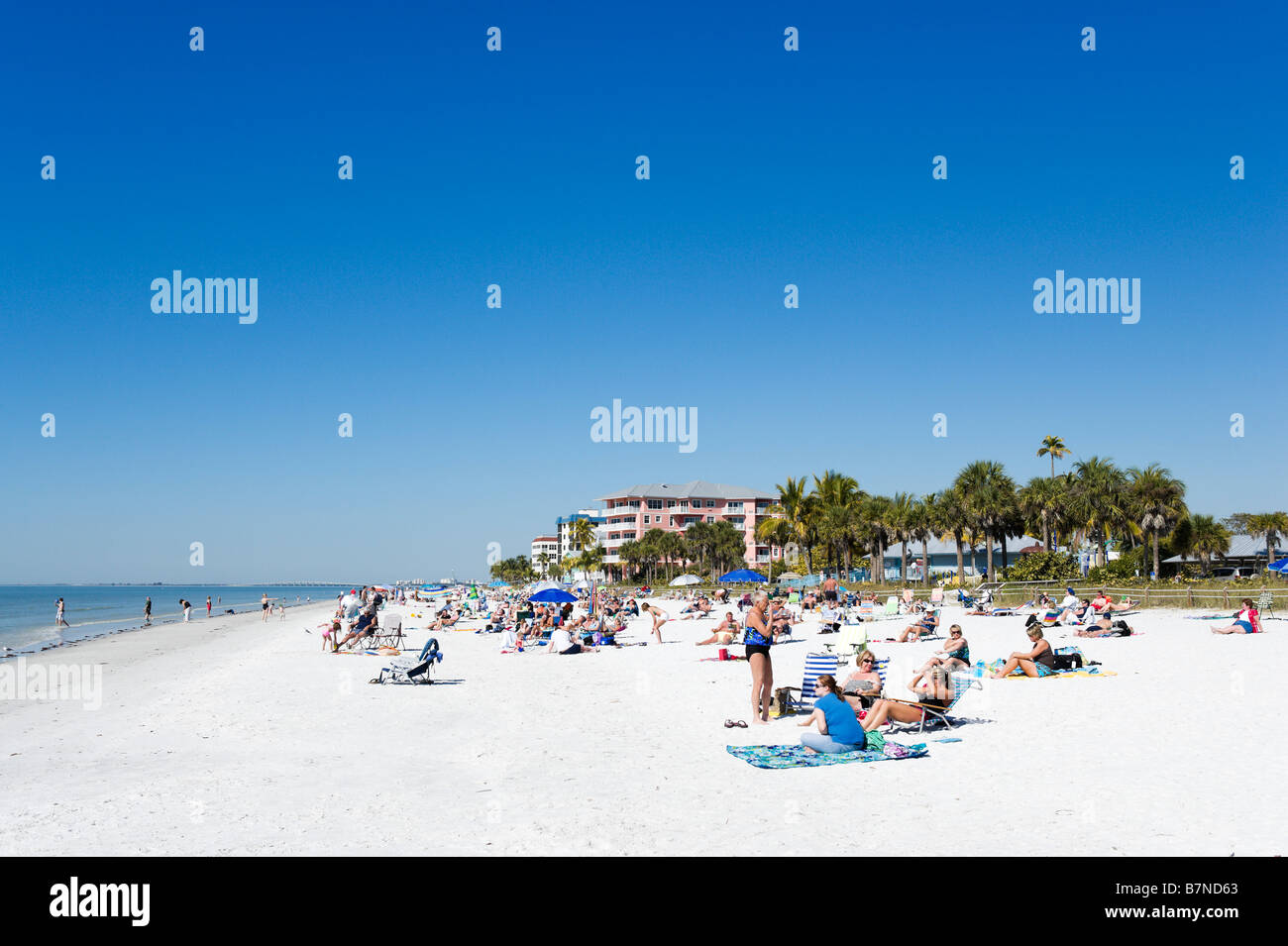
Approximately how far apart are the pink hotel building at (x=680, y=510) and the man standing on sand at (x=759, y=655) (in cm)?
10232

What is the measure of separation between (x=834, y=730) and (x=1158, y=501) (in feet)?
187

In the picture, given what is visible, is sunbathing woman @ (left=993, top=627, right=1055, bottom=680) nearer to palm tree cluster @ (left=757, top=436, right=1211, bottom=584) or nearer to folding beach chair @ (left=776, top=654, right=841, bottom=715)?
folding beach chair @ (left=776, top=654, right=841, bottom=715)

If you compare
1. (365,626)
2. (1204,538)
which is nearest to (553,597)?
(365,626)

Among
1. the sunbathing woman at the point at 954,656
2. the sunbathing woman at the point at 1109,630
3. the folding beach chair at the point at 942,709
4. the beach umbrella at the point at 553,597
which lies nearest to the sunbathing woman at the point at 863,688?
the folding beach chair at the point at 942,709

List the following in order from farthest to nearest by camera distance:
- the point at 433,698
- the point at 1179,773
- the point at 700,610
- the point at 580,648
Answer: the point at 700,610 < the point at 580,648 < the point at 433,698 < the point at 1179,773

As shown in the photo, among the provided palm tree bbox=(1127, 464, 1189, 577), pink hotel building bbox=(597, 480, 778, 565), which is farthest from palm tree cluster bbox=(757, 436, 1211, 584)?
pink hotel building bbox=(597, 480, 778, 565)

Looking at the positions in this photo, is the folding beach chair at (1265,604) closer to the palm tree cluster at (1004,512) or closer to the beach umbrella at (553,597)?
the beach umbrella at (553,597)

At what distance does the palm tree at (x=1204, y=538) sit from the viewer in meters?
69.9

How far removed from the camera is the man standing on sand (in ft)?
32.8

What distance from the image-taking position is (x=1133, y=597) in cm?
3002
